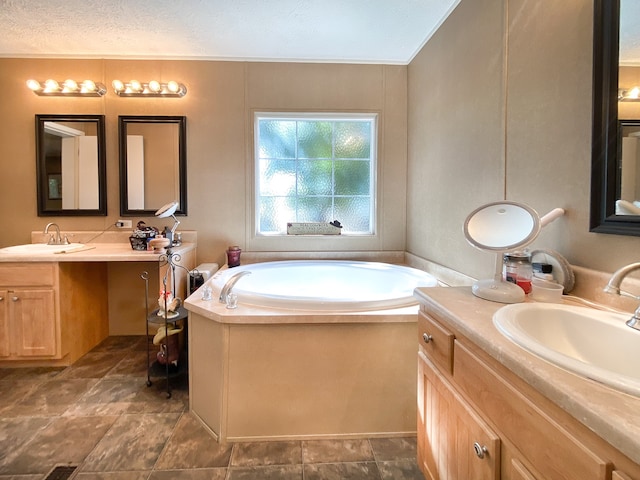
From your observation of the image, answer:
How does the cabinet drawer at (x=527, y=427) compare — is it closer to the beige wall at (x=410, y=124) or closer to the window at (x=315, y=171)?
the beige wall at (x=410, y=124)

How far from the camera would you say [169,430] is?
1.55 m

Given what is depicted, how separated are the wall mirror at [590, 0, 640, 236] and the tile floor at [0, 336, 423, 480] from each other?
51.1 inches

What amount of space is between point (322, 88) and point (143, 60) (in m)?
1.61

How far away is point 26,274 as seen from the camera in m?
2.05

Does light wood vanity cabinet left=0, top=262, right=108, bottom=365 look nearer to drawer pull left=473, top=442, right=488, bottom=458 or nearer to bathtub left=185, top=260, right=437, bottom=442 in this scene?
bathtub left=185, top=260, right=437, bottom=442

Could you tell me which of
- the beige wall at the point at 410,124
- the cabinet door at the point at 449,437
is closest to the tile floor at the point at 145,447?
the cabinet door at the point at 449,437

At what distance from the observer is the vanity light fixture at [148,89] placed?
8.39ft

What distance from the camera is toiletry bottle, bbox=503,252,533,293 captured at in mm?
1101

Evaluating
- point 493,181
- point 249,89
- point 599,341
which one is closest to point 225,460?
point 599,341

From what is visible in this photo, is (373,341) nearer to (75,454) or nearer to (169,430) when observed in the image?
(169,430)

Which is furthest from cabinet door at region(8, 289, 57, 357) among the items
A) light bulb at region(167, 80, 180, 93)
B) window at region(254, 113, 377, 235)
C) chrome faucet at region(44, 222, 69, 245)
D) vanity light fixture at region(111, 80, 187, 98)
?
light bulb at region(167, 80, 180, 93)

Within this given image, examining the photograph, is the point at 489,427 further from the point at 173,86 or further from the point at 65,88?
the point at 65,88

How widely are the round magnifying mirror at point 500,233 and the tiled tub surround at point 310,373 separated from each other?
0.51 m

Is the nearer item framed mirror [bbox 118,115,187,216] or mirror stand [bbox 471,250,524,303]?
mirror stand [bbox 471,250,524,303]
